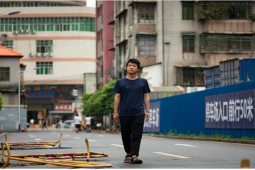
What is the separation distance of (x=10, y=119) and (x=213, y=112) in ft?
163

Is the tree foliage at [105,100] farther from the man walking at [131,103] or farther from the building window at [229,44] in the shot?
the man walking at [131,103]

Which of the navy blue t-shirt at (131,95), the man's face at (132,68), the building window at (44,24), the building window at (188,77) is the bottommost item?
the navy blue t-shirt at (131,95)

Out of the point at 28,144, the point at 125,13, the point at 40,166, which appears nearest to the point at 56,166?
the point at 40,166

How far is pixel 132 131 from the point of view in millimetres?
10688

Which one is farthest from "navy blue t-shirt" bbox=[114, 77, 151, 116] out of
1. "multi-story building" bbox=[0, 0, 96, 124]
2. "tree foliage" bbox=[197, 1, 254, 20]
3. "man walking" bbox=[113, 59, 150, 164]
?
"multi-story building" bbox=[0, 0, 96, 124]

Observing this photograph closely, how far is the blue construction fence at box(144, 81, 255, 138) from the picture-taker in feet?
Answer: 70.1

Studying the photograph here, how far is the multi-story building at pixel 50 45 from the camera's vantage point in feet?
340

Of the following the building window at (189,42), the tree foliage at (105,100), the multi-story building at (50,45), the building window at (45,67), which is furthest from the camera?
the building window at (45,67)

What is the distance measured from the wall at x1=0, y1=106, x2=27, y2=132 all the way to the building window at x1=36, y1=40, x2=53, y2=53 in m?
33.0

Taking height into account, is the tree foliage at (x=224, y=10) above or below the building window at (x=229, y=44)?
above

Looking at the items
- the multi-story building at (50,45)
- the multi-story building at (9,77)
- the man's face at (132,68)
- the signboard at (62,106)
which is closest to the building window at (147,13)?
the multi-story building at (9,77)

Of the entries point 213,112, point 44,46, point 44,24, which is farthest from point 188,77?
point 44,24

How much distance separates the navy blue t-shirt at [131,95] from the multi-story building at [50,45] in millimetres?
93090

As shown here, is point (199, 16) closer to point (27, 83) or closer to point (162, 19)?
point (162, 19)
